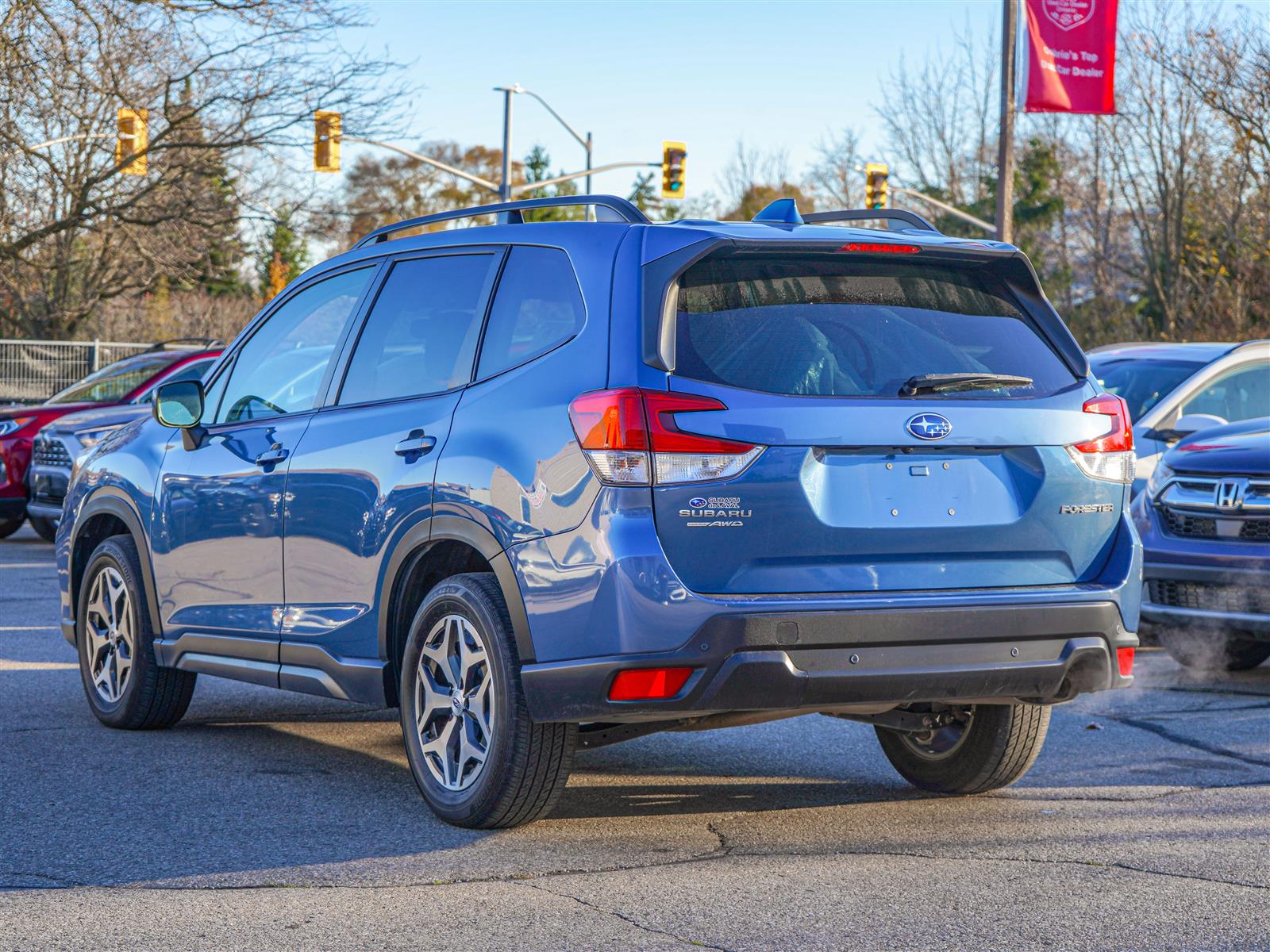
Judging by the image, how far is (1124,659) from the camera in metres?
5.05

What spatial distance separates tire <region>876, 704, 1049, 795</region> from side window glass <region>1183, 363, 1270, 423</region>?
570 centimetres

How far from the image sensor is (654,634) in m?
4.49

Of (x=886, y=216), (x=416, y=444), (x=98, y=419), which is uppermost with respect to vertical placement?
(x=886, y=216)

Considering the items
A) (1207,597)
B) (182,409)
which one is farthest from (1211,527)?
(182,409)

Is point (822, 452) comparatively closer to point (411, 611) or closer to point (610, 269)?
point (610, 269)

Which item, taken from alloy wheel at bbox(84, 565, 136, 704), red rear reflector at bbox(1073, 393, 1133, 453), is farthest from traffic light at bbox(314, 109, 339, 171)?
red rear reflector at bbox(1073, 393, 1133, 453)

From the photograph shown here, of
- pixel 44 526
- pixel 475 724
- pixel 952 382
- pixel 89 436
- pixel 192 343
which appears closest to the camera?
pixel 952 382

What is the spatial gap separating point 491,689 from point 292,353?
2020 mm

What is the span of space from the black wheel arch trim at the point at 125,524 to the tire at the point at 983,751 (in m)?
2.99

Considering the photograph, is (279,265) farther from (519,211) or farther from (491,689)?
(491,689)

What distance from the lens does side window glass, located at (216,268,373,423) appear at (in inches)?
243

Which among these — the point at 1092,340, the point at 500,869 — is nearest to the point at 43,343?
the point at 1092,340

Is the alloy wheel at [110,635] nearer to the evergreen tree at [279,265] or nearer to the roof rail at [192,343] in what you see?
the roof rail at [192,343]

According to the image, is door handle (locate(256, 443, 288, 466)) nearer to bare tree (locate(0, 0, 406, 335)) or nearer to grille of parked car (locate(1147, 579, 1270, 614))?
grille of parked car (locate(1147, 579, 1270, 614))
